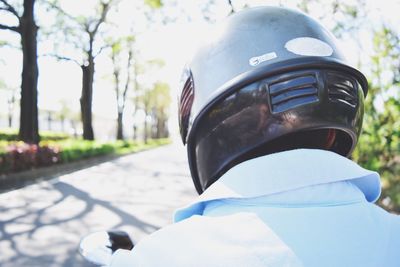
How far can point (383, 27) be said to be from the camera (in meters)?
5.97

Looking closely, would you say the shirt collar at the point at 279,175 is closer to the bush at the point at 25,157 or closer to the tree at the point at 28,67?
the bush at the point at 25,157

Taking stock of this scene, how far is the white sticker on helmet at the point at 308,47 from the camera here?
1148 millimetres

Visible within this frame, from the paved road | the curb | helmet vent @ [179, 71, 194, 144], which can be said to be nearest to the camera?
helmet vent @ [179, 71, 194, 144]

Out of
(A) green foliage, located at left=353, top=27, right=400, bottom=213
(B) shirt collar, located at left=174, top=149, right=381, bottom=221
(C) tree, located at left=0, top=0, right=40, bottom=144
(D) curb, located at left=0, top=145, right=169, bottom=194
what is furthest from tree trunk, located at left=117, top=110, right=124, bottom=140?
(B) shirt collar, located at left=174, top=149, right=381, bottom=221

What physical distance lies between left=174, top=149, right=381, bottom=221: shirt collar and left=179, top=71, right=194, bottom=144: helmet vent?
454 millimetres

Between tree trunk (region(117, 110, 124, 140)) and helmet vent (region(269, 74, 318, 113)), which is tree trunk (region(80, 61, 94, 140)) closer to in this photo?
tree trunk (region(117, 110, 124, 140))

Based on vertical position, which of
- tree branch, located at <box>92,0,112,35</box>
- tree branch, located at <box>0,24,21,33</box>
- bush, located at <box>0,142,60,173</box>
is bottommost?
bush, located at <box>0,142,60,173</box>

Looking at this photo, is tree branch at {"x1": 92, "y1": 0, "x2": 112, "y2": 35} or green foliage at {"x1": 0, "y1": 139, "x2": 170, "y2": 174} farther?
tree branch at {"x1": 92, "y1": 0, "x2": 112, "y2": 35}

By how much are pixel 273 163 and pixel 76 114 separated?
71.2 metres

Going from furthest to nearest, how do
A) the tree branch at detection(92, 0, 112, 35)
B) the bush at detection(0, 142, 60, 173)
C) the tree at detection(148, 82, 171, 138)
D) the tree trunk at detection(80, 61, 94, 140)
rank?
1. the tree at detection(148, 82, 171, 138)
2. the tree trunk at detection(80, 61, 94, 140)
3. the tree branch at detection(92, 0, 112, 35)
4. the bush at detection(0, 142, 60, 173)

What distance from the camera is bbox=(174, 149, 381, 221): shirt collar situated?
846 millimetres

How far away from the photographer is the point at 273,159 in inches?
35.8

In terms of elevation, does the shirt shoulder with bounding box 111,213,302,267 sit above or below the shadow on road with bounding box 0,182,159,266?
above

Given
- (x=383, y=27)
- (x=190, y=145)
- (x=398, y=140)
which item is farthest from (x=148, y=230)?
(x=190, y=145)
